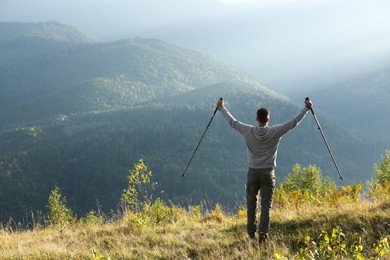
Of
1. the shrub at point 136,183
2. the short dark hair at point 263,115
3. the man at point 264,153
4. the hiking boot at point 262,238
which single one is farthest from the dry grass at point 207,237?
the short dark hair at point 263,115

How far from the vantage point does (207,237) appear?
9531 mm

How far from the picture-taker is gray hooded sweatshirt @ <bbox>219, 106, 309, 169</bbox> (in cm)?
853

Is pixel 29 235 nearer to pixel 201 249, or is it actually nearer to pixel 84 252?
Result: pixel 84 252

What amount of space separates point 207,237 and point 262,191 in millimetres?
1782

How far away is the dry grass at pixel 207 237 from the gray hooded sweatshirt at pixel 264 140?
1.60 meters

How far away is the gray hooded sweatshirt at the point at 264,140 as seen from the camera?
8531 millimetres

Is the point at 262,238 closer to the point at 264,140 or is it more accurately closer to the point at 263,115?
the point at 264,140

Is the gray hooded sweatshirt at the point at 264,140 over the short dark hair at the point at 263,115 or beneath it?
beneath

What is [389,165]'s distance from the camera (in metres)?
46.3

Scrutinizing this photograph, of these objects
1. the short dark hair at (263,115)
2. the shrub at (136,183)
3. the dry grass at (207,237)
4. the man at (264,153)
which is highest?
the short dark hair at (263,115)

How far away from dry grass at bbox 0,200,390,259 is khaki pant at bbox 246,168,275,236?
0.41 metres

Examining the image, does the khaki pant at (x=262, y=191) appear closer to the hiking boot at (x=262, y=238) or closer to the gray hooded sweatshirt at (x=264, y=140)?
Answer: the hiking boot at (x=262, y=238)

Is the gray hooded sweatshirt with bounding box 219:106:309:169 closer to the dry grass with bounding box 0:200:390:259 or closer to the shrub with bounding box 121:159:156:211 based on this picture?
the dry grass with bounding box 0:200:390:259

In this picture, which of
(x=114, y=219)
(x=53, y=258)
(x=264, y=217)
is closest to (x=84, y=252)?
(x=53, y=258)
